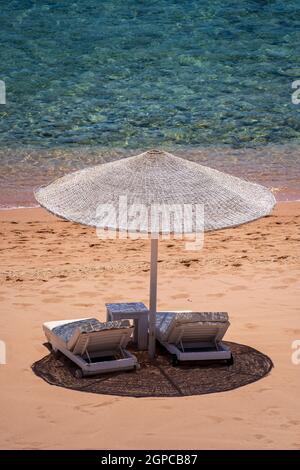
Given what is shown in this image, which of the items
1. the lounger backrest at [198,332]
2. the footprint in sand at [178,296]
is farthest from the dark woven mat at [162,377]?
the footprint in sand at [178,296]

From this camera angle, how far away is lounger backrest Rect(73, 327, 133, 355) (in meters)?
6.57

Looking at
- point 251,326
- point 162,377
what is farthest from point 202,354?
point 251,326

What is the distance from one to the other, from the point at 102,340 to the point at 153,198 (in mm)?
1189

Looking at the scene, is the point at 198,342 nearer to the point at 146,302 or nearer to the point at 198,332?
the point at 198,332

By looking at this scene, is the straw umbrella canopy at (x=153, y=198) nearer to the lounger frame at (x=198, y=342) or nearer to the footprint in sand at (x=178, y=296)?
the lounger frame at (x=198, y=342)

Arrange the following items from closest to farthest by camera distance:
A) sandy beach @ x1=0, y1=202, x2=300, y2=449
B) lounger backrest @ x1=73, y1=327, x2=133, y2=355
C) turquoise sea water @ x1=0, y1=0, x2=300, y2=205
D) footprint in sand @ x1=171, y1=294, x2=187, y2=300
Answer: sandy beach @ x1=0, y1=202, x2=300, y2=449 → lounger backrest @ x1=73, y1=327, x2=133, y2=355 → footprint in sand @ x1=171, y1=294, x2=187, y2=300 → turquoise sea water @ x1=0, y1=0, x2=300, y2=205

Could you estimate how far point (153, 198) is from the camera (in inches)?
Answer: 261

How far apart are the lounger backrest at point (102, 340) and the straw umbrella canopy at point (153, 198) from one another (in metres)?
0.43

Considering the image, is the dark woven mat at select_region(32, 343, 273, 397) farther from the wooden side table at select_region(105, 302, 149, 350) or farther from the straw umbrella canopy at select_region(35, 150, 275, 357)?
the straw umbrella canopy at select_region(35, 150, 275, 357)

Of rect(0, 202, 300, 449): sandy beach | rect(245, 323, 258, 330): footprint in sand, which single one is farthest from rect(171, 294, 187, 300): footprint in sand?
rect(245, 323, 258, 330): footprint in sand

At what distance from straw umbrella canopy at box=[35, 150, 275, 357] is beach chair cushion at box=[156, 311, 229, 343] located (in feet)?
0.61

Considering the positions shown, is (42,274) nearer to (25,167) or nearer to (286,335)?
(286,335)

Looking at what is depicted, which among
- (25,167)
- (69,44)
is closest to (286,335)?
(25,167)
